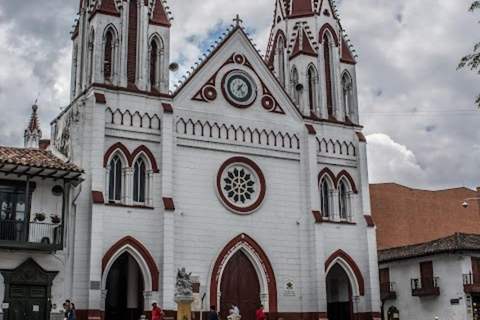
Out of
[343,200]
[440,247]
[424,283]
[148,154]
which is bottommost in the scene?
[424,283]

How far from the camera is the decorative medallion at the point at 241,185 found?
35.0 meters

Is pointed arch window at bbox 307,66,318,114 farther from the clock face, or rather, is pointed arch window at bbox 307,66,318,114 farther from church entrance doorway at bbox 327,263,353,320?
church entrance doorway at bbox 327,263,353,320

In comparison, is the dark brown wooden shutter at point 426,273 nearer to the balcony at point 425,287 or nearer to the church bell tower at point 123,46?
the balcony at point 425,287

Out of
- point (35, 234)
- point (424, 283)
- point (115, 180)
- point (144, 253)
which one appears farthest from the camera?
point (424, 283)

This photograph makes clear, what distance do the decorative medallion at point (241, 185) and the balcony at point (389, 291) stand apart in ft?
47.4

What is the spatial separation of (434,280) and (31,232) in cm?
2391

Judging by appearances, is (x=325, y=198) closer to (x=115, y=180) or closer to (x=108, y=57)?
(x=115, y=180)

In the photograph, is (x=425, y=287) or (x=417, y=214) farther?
(x=417, y=214)

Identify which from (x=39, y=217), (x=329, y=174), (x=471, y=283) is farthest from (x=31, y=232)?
(x=471, y=283)

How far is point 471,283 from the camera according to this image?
4025 centimetres

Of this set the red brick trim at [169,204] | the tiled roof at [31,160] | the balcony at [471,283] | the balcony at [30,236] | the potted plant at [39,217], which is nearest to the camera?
the balcony at [30,236]

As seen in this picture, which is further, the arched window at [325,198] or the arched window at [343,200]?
the arched window at [343,200]

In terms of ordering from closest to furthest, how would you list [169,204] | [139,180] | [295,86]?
[169,204] < [139,180] < [295,86]

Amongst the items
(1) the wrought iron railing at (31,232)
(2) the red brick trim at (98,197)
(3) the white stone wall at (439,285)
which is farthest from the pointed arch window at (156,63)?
(3) the white stone wall at (439,285)
